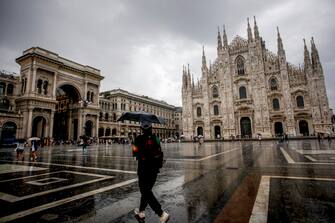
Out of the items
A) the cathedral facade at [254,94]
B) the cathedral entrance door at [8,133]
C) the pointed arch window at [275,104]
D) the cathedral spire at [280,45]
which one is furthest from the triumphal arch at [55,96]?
the cathedral spire at [280,45]

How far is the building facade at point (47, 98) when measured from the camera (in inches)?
1240

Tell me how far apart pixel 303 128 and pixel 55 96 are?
46557 mm

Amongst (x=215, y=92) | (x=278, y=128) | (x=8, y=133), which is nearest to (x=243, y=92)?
(x=215, y=92)

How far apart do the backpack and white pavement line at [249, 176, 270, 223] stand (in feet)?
5.04

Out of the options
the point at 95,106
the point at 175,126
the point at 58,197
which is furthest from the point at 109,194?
the point at 175,126

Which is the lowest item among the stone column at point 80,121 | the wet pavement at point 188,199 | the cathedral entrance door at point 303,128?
the wet pavement at point 188,199

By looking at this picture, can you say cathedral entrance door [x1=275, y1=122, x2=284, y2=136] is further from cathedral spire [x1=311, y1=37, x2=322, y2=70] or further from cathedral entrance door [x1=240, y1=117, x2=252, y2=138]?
cathedral spire [x1=311, y1=37, x2=322, y2=70]

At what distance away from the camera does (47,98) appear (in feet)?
114

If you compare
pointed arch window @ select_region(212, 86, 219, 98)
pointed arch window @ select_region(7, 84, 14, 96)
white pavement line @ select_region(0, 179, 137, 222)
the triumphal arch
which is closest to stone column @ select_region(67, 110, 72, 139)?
the triumphal arch

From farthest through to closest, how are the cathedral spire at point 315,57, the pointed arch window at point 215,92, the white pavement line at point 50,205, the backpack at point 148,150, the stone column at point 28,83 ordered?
the pointed arch window at point 215,92, the cathedral spire at point 315,57, the stone column at point 28,83, the white pavement line at point 50,205, the backpack at point 148,150

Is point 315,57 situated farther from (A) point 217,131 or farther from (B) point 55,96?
(B) point 55,96

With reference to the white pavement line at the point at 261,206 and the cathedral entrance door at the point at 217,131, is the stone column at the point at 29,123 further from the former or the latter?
the white pavement line at the point at 261,206

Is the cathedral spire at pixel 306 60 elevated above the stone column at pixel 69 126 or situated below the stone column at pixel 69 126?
above

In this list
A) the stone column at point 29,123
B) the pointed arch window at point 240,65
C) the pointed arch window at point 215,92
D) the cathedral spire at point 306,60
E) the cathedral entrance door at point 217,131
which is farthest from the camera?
the pointed arch window at point 215,92
